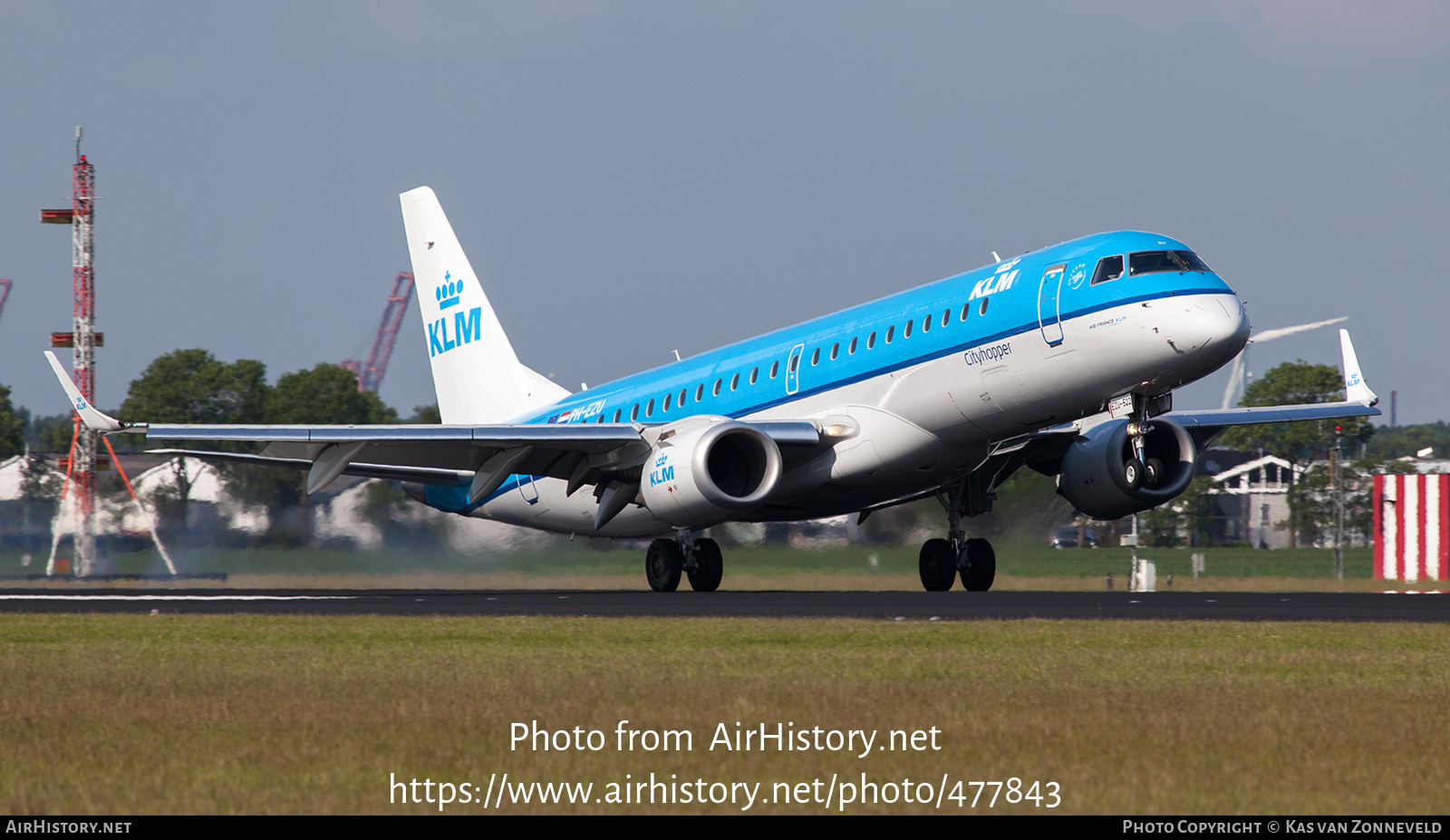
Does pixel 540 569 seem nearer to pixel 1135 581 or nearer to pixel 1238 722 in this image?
pixel 1135 581

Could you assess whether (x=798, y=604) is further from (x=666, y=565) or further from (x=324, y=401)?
(x=324, y=401)

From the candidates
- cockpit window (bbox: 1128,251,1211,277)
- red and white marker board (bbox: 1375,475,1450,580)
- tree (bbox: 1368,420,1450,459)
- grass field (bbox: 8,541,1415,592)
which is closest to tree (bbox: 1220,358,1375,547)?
tree (bbox: 1368,420,1450,459)

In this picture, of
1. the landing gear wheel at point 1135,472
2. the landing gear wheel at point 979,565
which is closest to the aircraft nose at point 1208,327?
the landing gear wheel at point 1135,472

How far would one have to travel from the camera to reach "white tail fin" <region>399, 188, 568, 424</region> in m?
35.0

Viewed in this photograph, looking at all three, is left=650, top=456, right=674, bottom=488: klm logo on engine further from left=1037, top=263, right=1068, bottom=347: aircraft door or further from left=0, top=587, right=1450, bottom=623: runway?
left=1037, top=263, right=1068, bottom=347: aircraft door

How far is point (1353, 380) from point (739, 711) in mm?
21550

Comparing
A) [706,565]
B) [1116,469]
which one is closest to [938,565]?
[1116,469]

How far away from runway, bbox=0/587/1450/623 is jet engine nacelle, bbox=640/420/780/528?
1.37 metres

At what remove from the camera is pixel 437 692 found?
35.8ft

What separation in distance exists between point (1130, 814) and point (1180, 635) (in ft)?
31.2

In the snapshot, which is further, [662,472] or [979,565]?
[979,565]

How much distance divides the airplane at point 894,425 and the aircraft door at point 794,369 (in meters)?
0.03

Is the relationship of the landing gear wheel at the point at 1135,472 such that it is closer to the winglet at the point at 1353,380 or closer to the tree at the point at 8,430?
the winglet at the point at 1353,380

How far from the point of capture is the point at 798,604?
73.4ft
